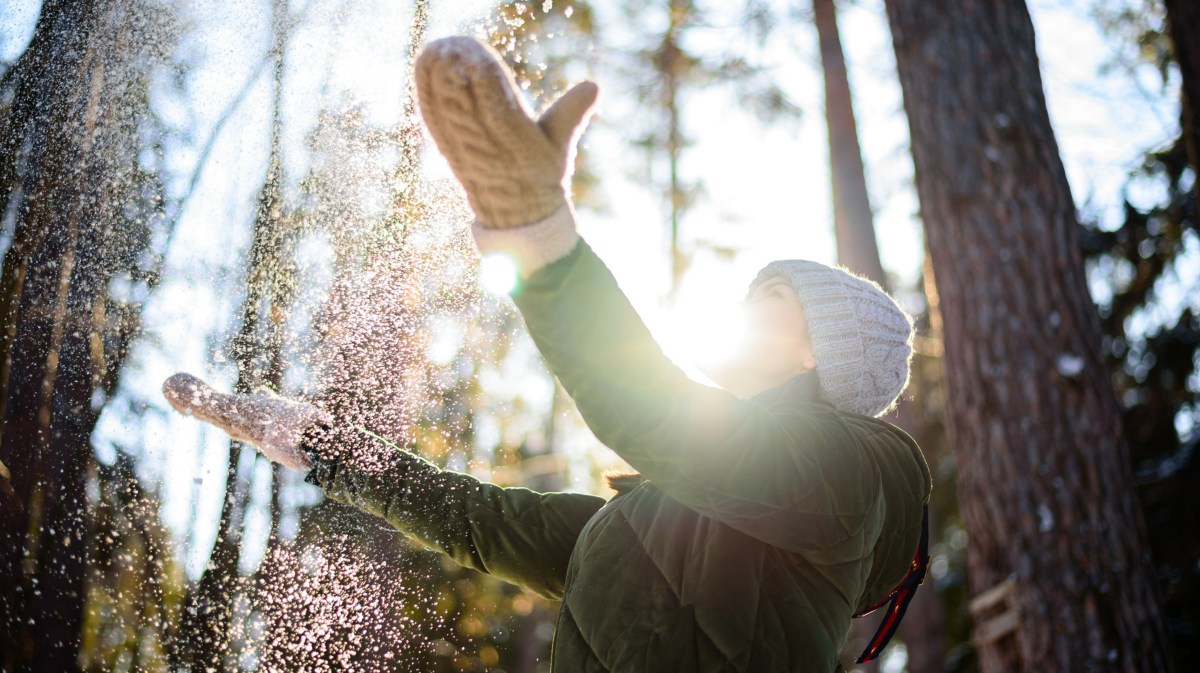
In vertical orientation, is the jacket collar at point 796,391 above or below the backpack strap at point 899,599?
above

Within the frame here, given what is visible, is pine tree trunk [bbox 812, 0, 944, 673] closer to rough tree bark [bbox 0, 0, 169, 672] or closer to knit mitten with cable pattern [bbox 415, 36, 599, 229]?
rough tree bark [bbox 0, 0, 169, 672]

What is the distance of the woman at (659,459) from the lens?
104 centimetres

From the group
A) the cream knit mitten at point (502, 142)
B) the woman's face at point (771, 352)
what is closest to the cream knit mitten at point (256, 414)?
the cream knit mitten at point (502, 142)

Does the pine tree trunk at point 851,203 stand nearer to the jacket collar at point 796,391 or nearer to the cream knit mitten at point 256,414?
the jacket collar at point 796,391

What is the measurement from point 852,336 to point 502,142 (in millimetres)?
961

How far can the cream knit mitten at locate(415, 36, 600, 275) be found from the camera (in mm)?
962

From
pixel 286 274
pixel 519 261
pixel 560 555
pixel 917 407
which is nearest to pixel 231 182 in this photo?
pixel 286 274

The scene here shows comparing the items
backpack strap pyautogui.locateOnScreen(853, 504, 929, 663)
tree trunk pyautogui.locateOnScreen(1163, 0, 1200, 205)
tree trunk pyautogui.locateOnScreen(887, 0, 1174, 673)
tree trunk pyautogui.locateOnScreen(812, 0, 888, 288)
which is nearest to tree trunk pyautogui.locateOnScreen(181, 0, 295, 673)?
backpack strap pyautogui.locateOnScreen(853, 504, 929, 663)

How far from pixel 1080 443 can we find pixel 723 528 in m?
2.40

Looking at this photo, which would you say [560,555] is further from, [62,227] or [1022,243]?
[1022,243]

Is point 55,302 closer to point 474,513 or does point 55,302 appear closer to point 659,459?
point 474,513

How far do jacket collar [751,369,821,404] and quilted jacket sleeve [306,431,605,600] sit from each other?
451 millimetres

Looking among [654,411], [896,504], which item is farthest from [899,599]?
[654,411]

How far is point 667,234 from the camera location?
935 centimetres
